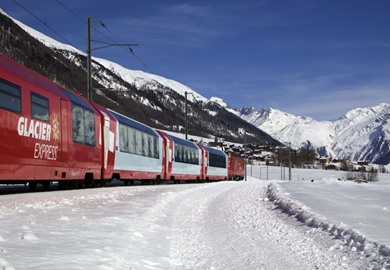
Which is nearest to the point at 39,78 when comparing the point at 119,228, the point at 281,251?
the point at 119,228

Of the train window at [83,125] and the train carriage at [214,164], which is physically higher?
the train window at [83,125]

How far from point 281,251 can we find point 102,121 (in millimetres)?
14105

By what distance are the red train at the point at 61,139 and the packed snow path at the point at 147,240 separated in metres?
1.88

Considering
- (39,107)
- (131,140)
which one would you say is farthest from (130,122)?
(39,107)

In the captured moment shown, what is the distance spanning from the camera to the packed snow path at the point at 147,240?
5.99m

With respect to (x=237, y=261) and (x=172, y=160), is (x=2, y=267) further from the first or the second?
(x=172, y=160)

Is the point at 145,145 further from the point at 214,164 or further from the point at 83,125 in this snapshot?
the point at 214,164

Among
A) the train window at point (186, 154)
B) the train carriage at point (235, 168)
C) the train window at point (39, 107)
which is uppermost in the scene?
the train window at point (39, 107)

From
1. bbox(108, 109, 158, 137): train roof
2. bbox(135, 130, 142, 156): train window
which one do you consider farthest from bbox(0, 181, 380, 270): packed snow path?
bbox(135, 130, 142, 156): train window

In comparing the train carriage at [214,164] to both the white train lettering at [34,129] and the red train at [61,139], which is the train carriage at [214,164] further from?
the white train lettering at [34,129]

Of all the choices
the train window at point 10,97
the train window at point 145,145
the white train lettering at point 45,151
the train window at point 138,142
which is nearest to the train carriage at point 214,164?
the train window at point 145,145

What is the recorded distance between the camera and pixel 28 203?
11.6 m

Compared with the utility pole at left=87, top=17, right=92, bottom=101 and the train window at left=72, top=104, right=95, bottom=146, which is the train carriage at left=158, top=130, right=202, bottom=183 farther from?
the train window at left=72, top=104, right=95, bottom=146

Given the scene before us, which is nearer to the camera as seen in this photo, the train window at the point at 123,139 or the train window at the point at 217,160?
the train window at the point at 123,139
